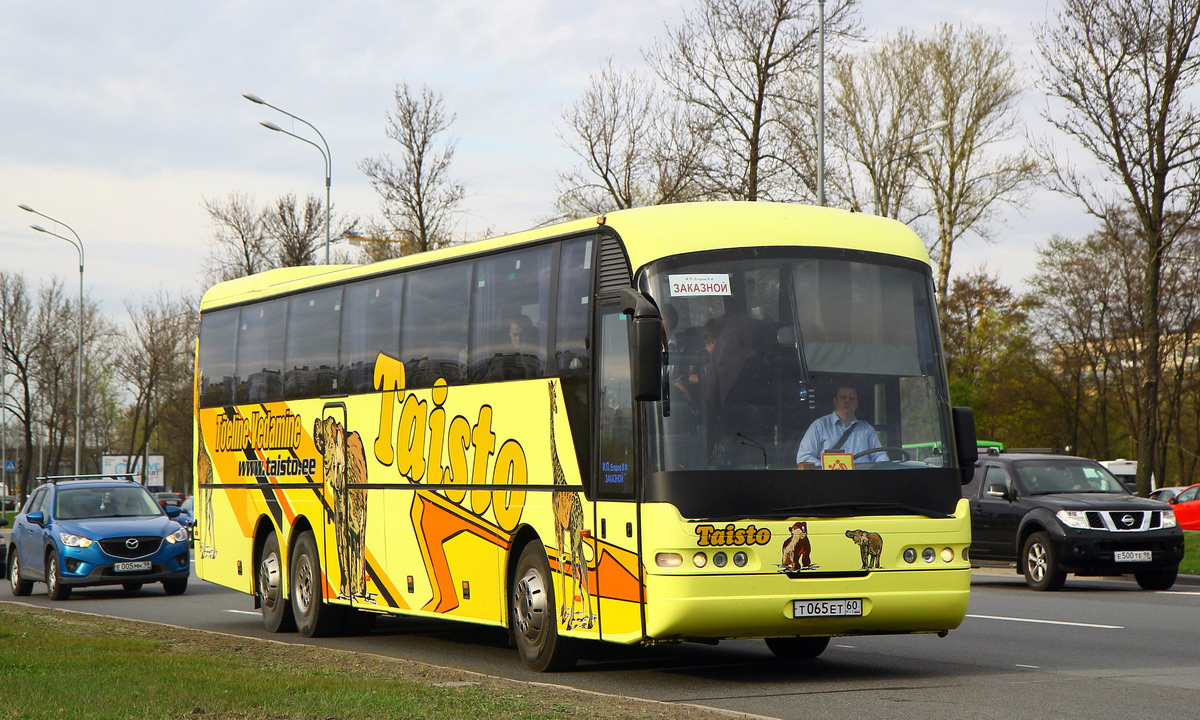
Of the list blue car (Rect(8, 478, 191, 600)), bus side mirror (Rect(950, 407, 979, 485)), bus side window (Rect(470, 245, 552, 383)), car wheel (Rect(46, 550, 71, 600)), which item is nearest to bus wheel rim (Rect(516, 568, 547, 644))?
bus side window (Rect(470, 245, 552, 383))

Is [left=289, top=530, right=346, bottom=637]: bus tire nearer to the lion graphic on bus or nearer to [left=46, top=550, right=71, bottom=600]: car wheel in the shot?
the lion graphic on bus

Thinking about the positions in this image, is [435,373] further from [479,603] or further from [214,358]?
[214,358]

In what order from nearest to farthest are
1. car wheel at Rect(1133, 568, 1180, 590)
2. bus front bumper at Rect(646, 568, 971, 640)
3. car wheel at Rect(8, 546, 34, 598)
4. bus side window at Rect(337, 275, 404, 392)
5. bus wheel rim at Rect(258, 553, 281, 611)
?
bus front bumper at Rect(646, 568, 971, 640) → bus side window at Rect(337, 275, 404, 392) → bus wheel rim at Rect(258, 553, 281, 611) → car wheel at Rect(1133, 568, 1180, 590) → car wheel at Rect(8, 546, 34, 598)

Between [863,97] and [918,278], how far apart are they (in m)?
37.1

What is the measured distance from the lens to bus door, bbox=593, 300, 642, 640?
10.5 metres

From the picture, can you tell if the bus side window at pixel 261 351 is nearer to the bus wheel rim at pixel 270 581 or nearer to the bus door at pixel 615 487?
the bus wheel rim at pixel 270 581

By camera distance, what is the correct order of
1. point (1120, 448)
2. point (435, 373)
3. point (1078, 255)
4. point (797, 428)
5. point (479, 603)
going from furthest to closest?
point (1120, 448) → point (1078, 255) → point (435, 373) → point (479, 603) → point (797, 428)

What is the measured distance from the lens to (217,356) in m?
18.7

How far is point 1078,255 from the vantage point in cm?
6122

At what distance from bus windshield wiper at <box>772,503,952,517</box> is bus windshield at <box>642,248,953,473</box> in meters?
0.27

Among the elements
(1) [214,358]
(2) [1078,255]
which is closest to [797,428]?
(1) [214,358]

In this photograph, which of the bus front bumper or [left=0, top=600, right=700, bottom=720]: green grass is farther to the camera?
the bus front bumper

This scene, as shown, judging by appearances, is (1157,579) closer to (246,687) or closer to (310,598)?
(310,598)

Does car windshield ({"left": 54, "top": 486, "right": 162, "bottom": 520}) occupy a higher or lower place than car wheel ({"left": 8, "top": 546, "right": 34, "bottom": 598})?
higher
